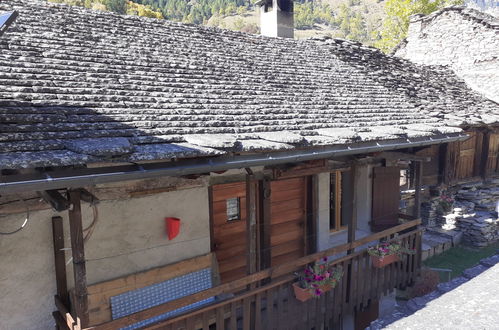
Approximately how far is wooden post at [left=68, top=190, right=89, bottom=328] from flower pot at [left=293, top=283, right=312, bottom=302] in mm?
2855

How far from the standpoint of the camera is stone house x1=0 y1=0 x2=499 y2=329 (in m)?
3.64

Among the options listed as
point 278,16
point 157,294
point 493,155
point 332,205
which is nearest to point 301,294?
point 157,294

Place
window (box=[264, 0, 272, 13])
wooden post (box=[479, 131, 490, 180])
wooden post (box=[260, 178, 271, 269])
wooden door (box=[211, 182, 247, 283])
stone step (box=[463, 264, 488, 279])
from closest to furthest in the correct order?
wooden door (box=[211, 182, 247, 283])
wooden post (box=[260, 178, 271, 269])
stone step (box=[463, 264, 488, 279])
window (box=[264, 0, 272, 13])
wooden post (box=[479, 131, 490, 180])

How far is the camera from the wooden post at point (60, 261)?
13.8 ft

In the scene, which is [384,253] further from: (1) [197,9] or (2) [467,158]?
(1) [197,9]

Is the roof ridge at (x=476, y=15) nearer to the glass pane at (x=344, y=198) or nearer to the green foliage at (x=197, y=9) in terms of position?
the glass pane at (x=344, y=198)

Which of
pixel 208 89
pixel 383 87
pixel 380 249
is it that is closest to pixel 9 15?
pixel 208 89

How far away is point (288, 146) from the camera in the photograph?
4363 millimetres

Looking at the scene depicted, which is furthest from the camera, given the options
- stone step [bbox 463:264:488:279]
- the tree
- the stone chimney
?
the tree

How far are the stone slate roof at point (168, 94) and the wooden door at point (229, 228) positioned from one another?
4.38 feet

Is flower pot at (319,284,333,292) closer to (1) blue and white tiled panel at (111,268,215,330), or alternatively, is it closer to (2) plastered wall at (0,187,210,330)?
(1) blue and white tiled panel at (111,268,215,330)

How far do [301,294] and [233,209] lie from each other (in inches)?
68.1

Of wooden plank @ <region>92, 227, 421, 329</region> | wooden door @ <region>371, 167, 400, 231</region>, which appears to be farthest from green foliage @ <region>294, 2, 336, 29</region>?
wooden plank @ <region>92, 227, 421, 329</region>

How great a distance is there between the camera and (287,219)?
6926 mm
